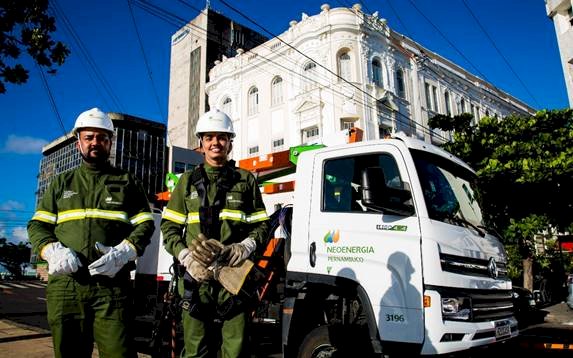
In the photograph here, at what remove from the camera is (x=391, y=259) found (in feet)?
11.7

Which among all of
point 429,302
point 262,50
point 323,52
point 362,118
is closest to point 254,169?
point 429,302

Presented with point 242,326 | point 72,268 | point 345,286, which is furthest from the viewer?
point 345,286

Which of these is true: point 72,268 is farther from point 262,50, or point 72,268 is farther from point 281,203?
point 262,50

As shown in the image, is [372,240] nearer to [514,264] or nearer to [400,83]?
[514,264]

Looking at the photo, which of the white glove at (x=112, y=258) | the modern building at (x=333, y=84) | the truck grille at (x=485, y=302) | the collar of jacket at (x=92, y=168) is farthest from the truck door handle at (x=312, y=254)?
the modern building at (x=333, y=84)

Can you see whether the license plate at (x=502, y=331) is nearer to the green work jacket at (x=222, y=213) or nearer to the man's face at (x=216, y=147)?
the green work jacket at (x=222, y=213)

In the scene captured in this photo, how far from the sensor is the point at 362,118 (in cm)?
2350

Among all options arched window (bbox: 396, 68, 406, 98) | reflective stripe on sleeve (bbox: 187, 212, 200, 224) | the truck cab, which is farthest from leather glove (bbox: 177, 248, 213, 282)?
arched window (bbox: 396, 68, 406, 98)

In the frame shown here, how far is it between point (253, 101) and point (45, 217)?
26.8 m

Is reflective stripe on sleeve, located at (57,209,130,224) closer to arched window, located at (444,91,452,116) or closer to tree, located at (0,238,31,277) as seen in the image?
arched window, located at (444,91,452,116)

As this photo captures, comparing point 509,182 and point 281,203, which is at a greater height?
point 509,182

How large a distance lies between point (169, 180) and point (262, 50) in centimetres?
2215

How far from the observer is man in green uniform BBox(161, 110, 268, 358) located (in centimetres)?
287

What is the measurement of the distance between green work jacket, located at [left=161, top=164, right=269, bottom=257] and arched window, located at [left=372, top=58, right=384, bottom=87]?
919 inches
